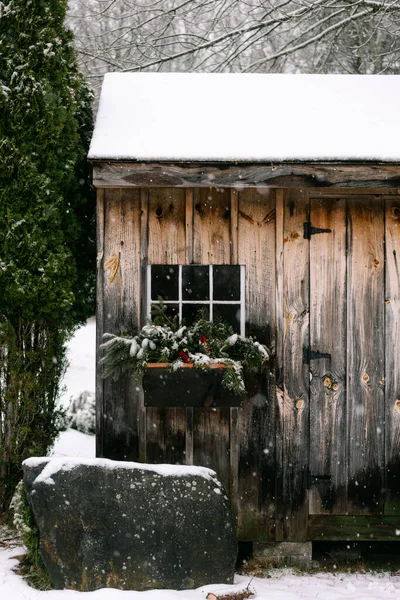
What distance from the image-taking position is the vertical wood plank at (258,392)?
200 inches

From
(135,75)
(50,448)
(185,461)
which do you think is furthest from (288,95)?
(50,448)

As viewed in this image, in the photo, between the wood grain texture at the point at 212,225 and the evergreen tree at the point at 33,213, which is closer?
the evergreen tree at the point at 33,213

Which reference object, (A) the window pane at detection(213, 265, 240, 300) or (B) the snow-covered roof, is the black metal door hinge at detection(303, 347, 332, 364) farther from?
(B) the snow-covered roof

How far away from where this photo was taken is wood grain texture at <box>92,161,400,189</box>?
476cm

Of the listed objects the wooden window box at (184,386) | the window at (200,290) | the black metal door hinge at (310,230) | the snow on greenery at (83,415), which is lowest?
the snow on greenery at (83,415)

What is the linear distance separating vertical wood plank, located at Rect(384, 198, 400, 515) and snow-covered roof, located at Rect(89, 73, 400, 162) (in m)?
0.67

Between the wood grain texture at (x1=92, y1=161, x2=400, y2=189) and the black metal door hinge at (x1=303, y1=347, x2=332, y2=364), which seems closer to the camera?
the wood grain texture at (x1=92, y1=161, x2=400, y2=189)

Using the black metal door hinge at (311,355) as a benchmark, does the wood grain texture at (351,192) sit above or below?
above

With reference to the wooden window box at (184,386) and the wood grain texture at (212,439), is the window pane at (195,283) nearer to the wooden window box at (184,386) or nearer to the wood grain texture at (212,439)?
the wooden window box at (184,386)

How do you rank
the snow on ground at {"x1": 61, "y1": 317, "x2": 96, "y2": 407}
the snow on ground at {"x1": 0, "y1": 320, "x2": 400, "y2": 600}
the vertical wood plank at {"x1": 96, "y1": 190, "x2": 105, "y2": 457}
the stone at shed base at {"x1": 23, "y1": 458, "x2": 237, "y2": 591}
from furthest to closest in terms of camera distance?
1. the snow on ground at {"x1": 61, "y1": 317, "x2": 96, "y2": 407}
2. the vertical wood plank at {"x1": 96, "y1": 190, "x2": 105, "y2": 457}
3. the stone at shed base at {"x1": 23, "y1": 458, "x2": 237, "y2": 591}
4. the snow on ground at {"x1": 0, "y1": 320, "x2": 400, "y2": 600}

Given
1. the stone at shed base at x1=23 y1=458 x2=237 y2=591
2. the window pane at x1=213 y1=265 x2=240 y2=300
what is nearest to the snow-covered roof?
the window pane at x1=213 y1=265 x2=240 y2=300

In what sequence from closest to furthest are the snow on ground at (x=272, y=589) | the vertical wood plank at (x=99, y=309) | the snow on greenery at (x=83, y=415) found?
the snow on ground at (x=272, y=589), the vertical wood plank at (x=99, y=309), the snow on greenery at (x=83, y=415)

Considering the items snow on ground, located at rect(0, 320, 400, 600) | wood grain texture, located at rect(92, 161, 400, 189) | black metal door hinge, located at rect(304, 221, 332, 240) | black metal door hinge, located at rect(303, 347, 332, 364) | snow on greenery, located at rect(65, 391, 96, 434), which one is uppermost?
wood grain texture, located at rect(92, 161, 400, 189)

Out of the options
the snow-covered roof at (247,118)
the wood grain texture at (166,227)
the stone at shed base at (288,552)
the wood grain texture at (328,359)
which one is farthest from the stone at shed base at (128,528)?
the snow-covered roof at (247,118)
